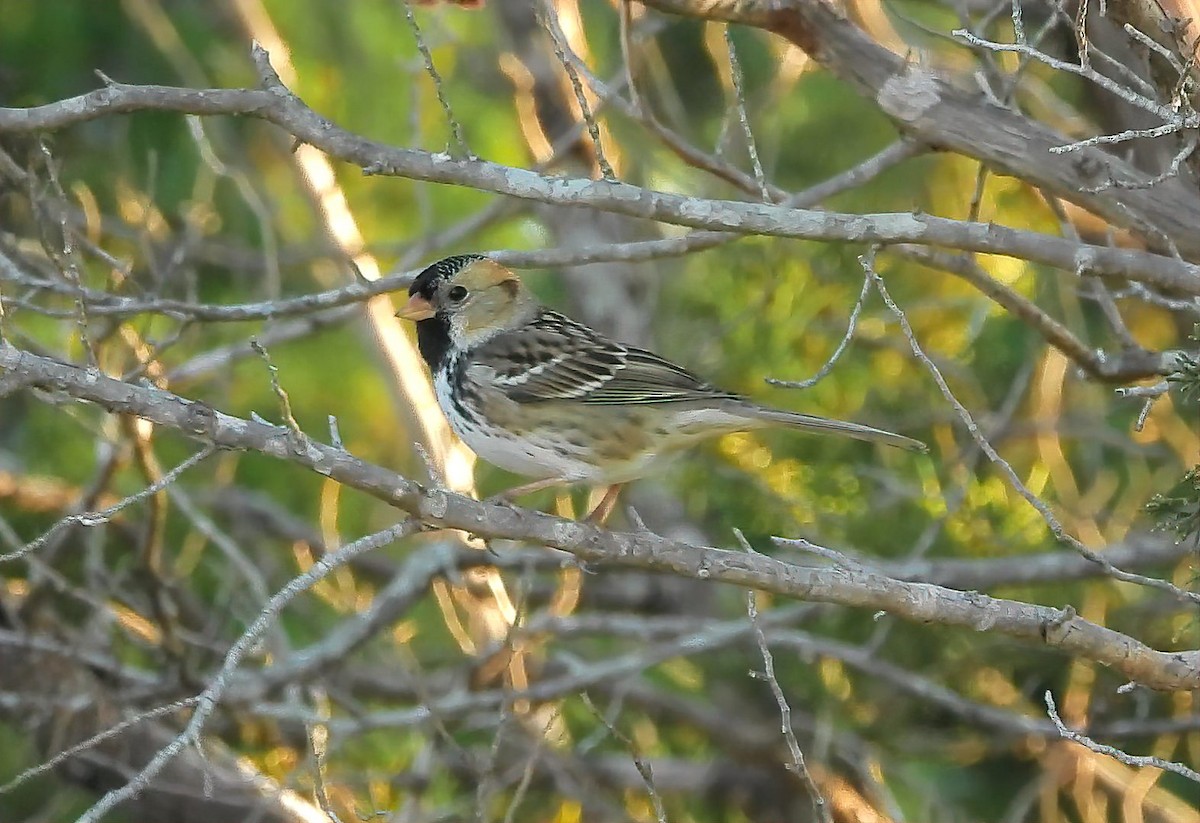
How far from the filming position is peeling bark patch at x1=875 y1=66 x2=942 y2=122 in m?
3.86

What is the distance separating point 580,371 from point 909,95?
5.21ft

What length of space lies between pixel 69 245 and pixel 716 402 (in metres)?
2.01

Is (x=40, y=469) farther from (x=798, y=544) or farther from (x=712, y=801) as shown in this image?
(x=798, y=544)

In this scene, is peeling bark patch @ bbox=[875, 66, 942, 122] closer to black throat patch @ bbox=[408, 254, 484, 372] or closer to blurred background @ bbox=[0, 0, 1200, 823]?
blurred background @ bbox=[0, 0, 1200, 823]

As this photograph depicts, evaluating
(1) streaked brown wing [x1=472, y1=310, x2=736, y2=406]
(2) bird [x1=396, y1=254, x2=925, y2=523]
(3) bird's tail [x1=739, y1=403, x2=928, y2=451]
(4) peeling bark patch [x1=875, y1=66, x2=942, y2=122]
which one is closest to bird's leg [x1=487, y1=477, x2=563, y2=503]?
(2) bird [x1=396, y1=254, x2=925, y2=523]

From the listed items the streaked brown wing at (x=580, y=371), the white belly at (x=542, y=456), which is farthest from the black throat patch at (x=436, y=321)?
the white belly at (x=542, y=456)

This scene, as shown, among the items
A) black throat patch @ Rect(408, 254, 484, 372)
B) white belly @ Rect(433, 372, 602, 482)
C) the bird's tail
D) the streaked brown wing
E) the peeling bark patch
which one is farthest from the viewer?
black throat patch @ Rect(408, 254, 484, 372)

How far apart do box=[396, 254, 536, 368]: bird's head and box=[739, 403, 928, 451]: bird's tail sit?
113 centimetres

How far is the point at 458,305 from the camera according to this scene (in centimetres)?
523

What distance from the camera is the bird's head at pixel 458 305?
202 inches

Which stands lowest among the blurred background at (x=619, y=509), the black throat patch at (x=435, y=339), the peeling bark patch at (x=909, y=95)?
the blurred background at (x=619, y=509)

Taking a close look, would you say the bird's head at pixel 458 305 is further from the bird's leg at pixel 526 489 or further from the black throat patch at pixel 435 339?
the bird's leg at pixel 526 489

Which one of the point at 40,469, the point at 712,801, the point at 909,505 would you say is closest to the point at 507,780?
the point at 712,801

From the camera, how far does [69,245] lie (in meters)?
3.63
